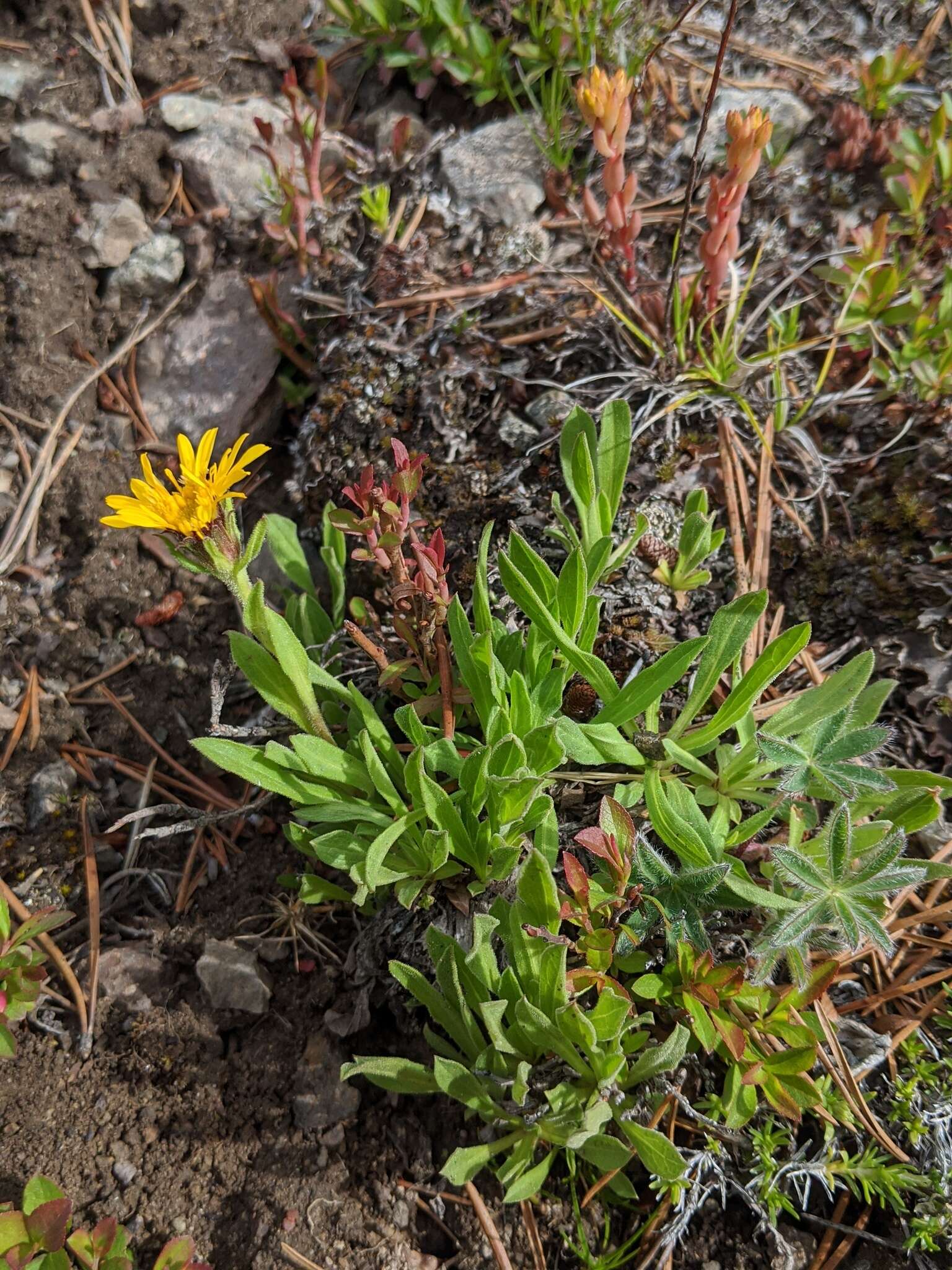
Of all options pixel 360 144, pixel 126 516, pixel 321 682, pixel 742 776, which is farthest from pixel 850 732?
pixel 360 144

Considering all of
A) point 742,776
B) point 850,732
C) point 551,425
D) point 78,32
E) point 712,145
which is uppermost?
point 78,32

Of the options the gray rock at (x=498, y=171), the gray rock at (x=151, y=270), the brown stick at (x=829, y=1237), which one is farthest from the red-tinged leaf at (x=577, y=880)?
the gray rock at (x=151, y=270)

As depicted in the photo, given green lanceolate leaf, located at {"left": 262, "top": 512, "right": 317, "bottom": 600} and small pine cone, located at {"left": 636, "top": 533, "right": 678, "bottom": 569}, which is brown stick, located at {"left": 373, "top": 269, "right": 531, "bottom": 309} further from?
small pine cone, located at {"left": 636, "top": 533, "right": 678, "bottom": 569}

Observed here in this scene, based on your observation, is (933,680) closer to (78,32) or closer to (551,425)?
(551,425)

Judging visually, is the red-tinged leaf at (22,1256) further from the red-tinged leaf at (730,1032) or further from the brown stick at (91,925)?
the red-tinged leaf at (730,1032)

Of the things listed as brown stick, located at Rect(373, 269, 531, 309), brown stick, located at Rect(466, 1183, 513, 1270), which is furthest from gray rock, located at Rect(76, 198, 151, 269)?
brown stick, located at Rect(466, 1183, 513, 1270)

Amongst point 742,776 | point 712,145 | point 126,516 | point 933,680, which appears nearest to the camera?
point 126,516

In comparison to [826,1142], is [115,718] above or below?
above
